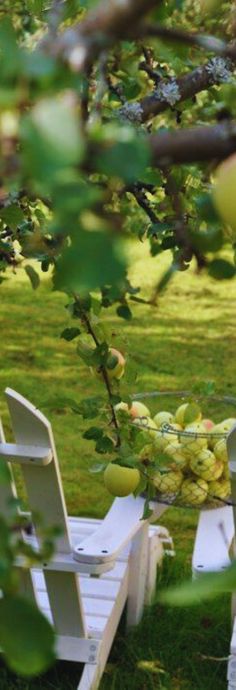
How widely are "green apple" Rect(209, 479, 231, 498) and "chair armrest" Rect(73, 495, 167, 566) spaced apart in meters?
0.14

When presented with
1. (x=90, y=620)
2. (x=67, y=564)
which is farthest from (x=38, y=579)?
(x=67, y=564)

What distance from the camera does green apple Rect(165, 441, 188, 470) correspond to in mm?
3197

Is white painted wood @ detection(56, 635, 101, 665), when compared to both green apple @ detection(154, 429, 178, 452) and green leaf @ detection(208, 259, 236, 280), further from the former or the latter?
green leaf @ detection(208, 259, 236, 280)

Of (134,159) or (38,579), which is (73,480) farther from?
(134,159)

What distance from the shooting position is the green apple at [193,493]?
3.19 m

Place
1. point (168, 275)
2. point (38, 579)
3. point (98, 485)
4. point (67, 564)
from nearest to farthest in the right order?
point (168, 275) < point (67, 564) < point (38, 579) < point (98, 485)

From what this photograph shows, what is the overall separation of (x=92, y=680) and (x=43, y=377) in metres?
3.33

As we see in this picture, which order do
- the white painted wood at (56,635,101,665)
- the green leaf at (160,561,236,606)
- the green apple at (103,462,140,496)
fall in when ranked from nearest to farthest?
1. the green leaf at (160,561,236,606)
2. the green apple at (103,462,140,496)
3. the white painted wood at (56,635,101,665)

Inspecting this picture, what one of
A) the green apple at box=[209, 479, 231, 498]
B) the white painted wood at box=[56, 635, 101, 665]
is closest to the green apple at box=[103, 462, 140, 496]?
the white painted wood at box=[56, 635, 101, 665]

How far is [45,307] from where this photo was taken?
7.35 m

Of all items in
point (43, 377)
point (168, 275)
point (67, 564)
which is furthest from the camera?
point (43, 377)

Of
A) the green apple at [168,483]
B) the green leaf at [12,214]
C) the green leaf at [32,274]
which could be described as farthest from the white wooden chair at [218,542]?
the green leaf at [12,214]

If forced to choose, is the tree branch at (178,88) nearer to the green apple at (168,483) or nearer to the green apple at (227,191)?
the green apple at (227,191)

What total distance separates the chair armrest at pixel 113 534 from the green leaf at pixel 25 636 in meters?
2.03
